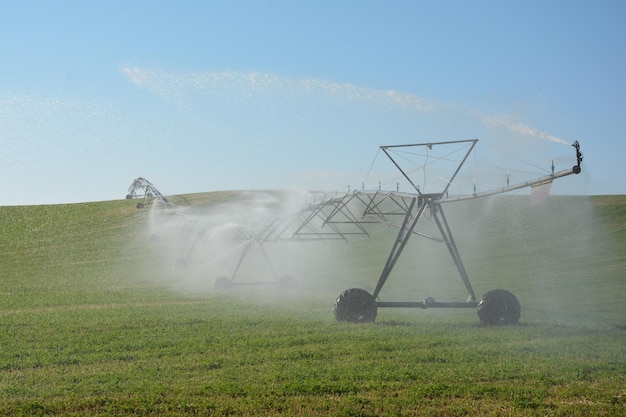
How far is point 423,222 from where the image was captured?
224ft

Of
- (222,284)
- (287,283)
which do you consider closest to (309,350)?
(222,284)

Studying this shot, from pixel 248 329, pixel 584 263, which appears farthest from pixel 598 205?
pixel 248 329

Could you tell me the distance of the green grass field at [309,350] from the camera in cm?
1034

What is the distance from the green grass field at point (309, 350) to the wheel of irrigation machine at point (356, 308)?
32cm

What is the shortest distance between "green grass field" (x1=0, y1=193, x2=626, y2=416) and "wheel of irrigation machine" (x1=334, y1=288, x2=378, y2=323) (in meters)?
0.32

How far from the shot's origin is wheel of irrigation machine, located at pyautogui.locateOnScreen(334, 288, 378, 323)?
18.8 m

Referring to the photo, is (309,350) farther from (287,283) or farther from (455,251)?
(287,283)

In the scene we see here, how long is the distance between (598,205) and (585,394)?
58.2 m

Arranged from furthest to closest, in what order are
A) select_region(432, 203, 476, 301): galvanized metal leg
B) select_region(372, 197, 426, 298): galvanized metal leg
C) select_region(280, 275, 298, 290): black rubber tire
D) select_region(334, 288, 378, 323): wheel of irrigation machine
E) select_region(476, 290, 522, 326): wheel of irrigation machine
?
1. select_region(280, 275, 298, 290): black rubber tire
2. select_region(432, 203, 476, 301): galvanized metal leg
3. select_region(372, 197, 426, 298): galvanized metal leg
4. select_region(334, 288, 378, 323): wheel of irrigation machine
5. select_region(476, 290, 522, 326): wheel of irrigation machine

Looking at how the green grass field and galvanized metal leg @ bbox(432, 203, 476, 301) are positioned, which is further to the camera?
galvanized metal leg @ bbox(432, 203, 476, 301)

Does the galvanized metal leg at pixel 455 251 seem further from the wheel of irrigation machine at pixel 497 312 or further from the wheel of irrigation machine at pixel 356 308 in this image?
the wheel of irrigation machine at pixel 356 308

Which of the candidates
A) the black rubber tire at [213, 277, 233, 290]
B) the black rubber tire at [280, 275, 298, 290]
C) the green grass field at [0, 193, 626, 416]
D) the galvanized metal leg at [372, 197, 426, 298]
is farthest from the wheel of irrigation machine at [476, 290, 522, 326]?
the black rubber tire at [213, 277, 233, 290]

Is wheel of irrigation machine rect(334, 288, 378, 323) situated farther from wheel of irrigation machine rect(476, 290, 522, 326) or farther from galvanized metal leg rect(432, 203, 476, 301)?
wheel of irrigation machine rect(476, 290, 522, 326)

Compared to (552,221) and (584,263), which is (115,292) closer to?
A: (584,263)
